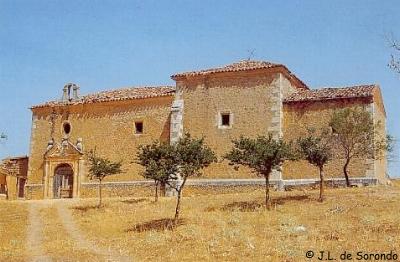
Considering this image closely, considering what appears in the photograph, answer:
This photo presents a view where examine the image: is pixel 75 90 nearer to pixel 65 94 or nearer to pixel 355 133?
pixel 65 94

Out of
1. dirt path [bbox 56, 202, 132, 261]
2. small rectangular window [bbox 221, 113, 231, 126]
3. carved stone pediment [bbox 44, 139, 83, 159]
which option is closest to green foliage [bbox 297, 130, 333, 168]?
small rectangular window [bbox 221, 113, 231, 126]

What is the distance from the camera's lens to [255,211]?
68.8 ft

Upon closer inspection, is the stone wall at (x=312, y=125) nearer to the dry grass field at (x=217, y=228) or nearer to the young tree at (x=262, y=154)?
the dry grass field at (x=217, y=228)

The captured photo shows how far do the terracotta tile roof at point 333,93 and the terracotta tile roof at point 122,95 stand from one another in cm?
739

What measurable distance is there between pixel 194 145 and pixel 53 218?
24.2 ft

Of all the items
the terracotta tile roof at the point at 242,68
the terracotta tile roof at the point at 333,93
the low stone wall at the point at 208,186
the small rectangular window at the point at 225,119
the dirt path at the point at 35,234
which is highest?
the terracotta tile roof at the point at 242,68

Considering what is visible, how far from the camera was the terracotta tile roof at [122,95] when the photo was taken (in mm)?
32531

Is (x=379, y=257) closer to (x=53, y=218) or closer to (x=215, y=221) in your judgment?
(x=215, y=221)

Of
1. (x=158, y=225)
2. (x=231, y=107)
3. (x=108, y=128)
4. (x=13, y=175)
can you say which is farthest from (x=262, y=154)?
(x=13, y=175)

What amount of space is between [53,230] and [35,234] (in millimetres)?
766

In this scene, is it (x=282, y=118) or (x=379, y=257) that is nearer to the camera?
(x=379, y=257)

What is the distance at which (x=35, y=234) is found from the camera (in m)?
20.0

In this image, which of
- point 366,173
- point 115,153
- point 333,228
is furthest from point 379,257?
point 115,153

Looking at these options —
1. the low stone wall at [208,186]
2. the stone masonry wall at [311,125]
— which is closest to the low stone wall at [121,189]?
the low stone wall at [208,186]
